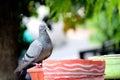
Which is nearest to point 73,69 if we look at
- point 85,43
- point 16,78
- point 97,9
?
point 97,9

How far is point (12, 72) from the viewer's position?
157 inches

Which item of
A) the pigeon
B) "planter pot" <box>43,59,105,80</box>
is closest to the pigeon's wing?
the pigeon

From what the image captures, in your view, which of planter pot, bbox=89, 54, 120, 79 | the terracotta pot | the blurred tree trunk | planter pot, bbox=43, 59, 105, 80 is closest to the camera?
planter pot, bbox=43, 59, 105, 80

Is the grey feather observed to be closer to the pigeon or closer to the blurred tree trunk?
the pigeon

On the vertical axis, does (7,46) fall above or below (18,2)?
below

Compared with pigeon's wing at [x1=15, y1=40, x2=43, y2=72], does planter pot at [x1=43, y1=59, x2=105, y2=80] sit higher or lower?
lower

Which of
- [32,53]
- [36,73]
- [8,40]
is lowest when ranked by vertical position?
[36,73]

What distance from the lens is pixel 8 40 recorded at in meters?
4.11

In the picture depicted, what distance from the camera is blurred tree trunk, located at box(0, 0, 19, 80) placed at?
4020 millimetres

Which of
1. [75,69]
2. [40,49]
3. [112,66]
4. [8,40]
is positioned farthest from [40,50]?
[8,40]

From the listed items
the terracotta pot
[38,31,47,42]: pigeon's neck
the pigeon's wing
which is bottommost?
the terracotta pot

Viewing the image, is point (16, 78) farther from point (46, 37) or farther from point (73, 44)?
point (73, 44)

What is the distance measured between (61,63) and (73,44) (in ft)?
68.4

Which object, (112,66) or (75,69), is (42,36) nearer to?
(75,69)
